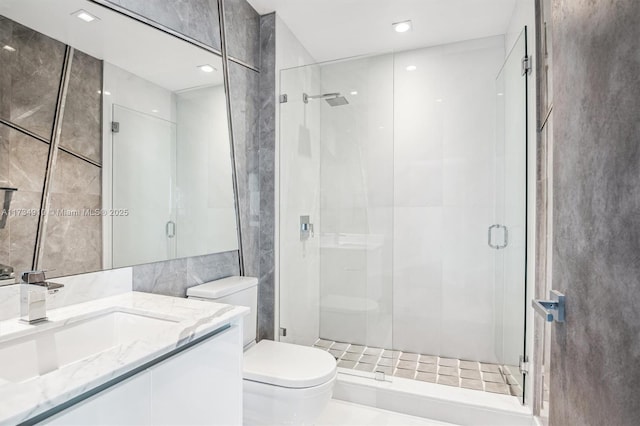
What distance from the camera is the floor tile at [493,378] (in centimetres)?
222

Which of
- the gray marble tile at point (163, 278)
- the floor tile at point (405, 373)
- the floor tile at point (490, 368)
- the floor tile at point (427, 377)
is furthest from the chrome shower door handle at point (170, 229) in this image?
the floor tile at point (490, 368)

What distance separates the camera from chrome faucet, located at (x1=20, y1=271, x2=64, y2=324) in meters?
1.03

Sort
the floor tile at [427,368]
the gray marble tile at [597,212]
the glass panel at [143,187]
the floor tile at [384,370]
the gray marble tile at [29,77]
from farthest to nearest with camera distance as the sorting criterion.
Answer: the floor tile at [427,368], the floor tile at [384,370], the glass panel at [143,187], the gray marble tile at [29,77], the gray marble tile at [597,212]

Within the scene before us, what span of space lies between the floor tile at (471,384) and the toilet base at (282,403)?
43.2 inches

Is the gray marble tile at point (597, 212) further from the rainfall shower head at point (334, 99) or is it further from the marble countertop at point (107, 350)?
the rainfall shower head at point (334, 99)

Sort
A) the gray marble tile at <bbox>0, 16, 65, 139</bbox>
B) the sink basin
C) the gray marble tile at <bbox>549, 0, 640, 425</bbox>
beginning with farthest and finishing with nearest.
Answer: the gray marble tile at <bbox>0, 16, 65, 139</bbox>, the sink basin, the gray marble tile at <bbox>549, 0, 640, 425</bbox>

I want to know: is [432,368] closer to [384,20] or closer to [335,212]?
[335,212]

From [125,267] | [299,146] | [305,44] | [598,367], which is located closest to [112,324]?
[125,267]

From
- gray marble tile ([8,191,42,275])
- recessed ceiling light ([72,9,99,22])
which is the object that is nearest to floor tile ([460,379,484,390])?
gray marble tile ([8,191,42,275])

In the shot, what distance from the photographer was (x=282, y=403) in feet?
4.83

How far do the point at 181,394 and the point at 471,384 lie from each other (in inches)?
74.7

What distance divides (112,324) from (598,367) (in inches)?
54.1

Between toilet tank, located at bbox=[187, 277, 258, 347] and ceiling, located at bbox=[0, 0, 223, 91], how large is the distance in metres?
1.01

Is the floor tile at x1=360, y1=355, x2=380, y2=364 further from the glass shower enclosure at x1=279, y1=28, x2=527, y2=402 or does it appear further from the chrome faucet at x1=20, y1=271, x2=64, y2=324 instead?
the chrome faucet at x1=20, y1=271, x2=64, y2=324
